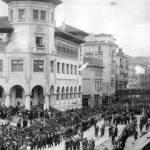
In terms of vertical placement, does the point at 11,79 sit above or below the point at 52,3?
below

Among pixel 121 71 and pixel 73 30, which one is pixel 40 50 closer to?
pixel 73 30

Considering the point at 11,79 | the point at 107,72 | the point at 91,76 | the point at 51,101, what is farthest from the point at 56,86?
the point at 107,72

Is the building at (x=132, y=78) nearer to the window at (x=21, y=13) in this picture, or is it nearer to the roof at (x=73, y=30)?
the roof at (x=73, y=30)

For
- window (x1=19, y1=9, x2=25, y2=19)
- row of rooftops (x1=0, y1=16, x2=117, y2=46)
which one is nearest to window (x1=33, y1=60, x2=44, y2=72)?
row of rooftops (x1=0, y1=16, x2=117, y2=46)

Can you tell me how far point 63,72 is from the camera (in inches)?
2653

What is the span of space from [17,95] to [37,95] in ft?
9.96

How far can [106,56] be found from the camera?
107 m

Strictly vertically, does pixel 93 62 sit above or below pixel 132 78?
above

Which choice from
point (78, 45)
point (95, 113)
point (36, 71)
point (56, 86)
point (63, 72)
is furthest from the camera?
point (78, 45)

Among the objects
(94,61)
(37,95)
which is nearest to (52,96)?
(37,95)

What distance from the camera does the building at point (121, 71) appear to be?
117250mm

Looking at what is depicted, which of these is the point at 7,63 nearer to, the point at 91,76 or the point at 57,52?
the point at 57,52

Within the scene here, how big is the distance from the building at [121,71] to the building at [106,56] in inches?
258

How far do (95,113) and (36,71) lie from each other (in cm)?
1063
